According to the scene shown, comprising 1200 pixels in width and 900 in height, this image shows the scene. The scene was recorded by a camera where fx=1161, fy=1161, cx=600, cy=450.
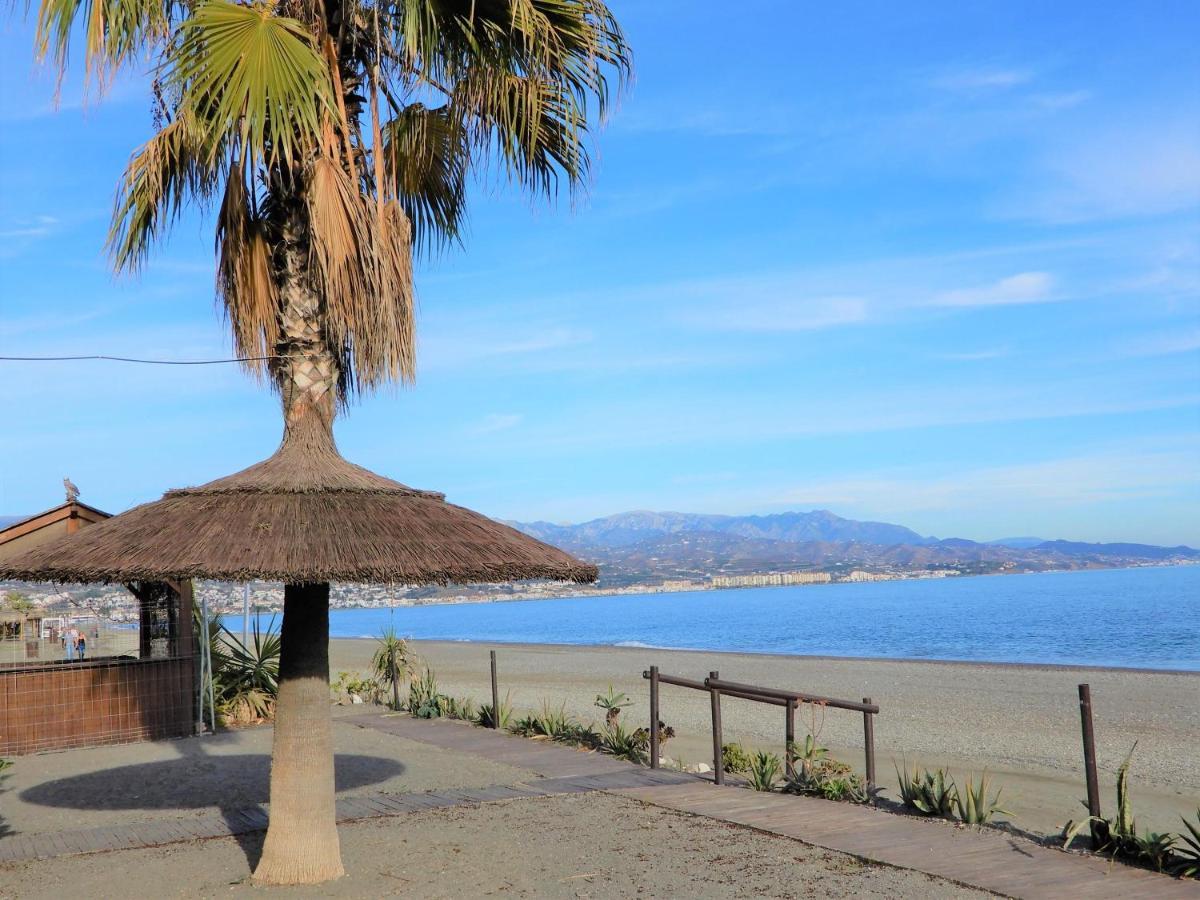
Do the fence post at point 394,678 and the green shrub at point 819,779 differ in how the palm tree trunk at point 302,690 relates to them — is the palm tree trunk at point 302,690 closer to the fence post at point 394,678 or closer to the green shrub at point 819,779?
the green shrub at point 819,779

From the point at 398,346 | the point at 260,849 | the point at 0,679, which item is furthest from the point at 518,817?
the point at 0,679

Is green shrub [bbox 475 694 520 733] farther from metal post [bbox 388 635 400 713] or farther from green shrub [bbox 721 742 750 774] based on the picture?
green shrub [bbox 721 742 750 774]

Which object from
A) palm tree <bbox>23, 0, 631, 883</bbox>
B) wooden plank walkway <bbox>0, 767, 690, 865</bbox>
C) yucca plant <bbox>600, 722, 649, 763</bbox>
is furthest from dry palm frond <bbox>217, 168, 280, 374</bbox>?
yucca plant <bbox>600, 722, 649, 763</bbox>

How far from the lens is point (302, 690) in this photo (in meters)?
6.89

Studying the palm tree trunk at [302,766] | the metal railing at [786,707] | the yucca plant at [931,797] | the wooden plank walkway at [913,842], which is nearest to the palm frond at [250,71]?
the palm tree trunk at [302,766]

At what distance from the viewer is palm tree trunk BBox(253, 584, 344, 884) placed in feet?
22.5

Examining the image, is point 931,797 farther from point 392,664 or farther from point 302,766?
point 392,664

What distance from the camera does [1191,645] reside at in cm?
4422

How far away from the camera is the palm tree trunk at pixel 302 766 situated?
22.5ft

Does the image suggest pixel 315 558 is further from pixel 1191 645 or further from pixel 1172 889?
pixel 1191 645

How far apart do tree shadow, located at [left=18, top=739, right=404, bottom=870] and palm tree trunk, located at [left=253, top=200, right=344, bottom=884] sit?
1724 mm

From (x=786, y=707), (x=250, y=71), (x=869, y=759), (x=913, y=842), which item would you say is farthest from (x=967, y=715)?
(x=250, y=71)

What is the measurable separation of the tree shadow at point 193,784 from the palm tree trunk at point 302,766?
1.71 m

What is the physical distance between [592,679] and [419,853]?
23.2 metres
